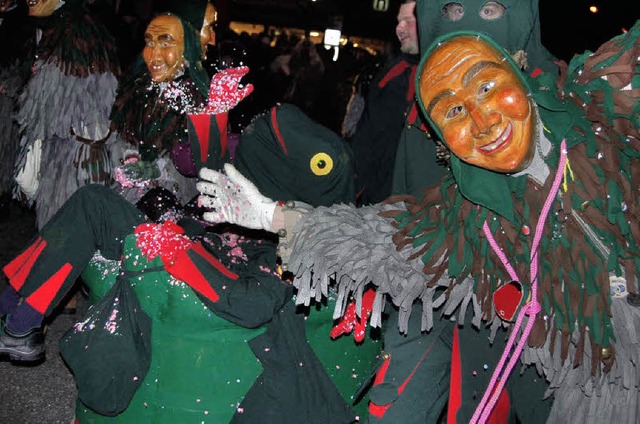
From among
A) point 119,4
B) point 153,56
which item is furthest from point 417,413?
point 119,4

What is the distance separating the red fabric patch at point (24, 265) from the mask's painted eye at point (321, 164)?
3.16 ft

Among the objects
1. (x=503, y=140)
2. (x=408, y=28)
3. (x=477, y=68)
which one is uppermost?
(x=477, y=68)

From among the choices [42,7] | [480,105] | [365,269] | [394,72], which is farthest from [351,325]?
[42,7]

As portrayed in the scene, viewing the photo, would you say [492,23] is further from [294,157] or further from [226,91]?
[226,91]

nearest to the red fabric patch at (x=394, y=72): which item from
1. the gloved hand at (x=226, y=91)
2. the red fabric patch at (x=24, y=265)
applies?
the gloved hand at (x=226, y=91)

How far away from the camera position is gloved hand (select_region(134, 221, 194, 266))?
2.34m

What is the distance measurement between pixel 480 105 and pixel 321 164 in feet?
2.29

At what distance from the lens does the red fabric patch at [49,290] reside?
8.16ft

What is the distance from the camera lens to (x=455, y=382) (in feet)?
7.11

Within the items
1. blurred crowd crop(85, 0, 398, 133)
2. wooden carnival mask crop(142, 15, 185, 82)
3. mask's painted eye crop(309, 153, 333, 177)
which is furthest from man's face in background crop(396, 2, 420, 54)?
blurred crowd crop(85, 0, 398, 133)

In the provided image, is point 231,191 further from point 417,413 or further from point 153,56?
point 153,56

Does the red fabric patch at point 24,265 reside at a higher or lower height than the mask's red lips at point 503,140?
lower

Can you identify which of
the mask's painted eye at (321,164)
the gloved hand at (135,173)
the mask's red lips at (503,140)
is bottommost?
the gloved hand at (135,173)

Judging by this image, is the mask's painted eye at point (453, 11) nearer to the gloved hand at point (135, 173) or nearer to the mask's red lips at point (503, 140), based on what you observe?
the mask's red lips at point (503, 140)
